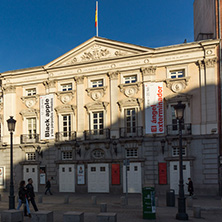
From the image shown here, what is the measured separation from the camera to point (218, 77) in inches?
1010

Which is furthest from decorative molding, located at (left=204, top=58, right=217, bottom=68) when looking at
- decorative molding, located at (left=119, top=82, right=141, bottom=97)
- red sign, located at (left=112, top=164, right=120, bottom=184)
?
red sign, located at (left=112, top=164, right=120, bottom=184)

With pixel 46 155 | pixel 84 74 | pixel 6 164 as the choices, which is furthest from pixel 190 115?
pixel 6 164

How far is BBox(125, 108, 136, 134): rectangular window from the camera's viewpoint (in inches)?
1095

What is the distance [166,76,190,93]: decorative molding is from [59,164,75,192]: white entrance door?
12.1m

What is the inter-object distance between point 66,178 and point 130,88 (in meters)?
10.7

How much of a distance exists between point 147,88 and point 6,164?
17.1 m

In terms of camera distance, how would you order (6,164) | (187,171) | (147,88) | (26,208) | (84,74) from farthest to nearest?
(6,164) < (84,74) < (147,88) < (187,171) < (26,208)

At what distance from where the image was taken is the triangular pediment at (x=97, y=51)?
28.3 metres

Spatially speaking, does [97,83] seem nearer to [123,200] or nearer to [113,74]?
[113,74]

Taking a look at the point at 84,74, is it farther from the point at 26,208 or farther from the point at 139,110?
the point at 26,208

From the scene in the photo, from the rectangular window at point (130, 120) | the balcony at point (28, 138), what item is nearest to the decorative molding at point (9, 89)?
the balcony at point (28, 138)

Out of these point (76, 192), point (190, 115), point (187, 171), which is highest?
point (190, 115)

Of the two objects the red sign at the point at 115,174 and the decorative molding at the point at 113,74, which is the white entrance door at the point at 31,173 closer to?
the red sign at the point at 115,174

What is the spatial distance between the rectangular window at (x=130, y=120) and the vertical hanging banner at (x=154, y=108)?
131cm
